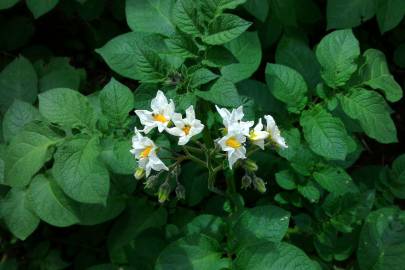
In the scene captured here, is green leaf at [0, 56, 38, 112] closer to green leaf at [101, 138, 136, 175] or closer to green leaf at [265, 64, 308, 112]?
green leaf at [101, 138, 136, 175]

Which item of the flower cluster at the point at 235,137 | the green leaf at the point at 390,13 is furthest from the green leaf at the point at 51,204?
the green leaf at the point at 390,13

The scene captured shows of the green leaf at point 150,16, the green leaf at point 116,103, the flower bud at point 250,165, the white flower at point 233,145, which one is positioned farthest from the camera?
the green leaf at point 150,16

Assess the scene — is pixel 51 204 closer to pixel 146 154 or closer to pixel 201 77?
pixel 146 154

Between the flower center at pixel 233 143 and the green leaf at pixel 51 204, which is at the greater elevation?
the flower center at pixel 233 143

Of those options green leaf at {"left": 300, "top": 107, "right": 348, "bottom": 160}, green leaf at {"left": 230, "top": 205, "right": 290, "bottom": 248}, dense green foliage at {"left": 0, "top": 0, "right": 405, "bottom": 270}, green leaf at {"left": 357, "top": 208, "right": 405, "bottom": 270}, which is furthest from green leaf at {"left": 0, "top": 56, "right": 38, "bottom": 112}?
green leaf at {"left": 357, "top": 208, "right": 405, "bottom": 270}

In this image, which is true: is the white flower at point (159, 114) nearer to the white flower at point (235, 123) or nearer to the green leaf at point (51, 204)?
the white flower at point (235, 123)

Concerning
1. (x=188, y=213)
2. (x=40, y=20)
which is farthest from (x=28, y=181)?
(x=40, y=20)
